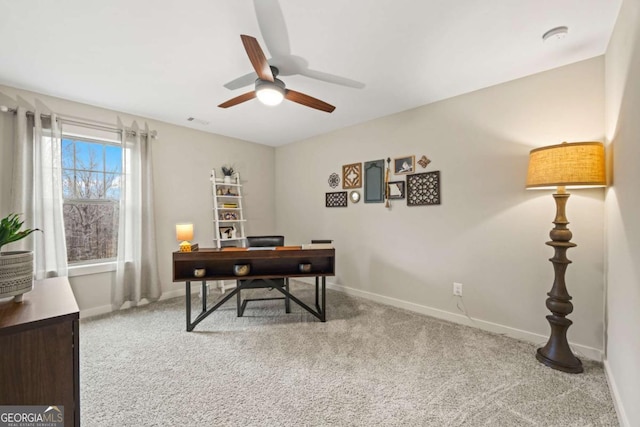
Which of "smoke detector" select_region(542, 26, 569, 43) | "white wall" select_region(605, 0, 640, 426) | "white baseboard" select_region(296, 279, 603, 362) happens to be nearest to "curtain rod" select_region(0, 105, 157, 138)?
"white baseboard" select_region(296, 279, 603, 362)

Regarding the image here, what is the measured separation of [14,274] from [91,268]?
2.38 m

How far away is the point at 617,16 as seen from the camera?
166 cm

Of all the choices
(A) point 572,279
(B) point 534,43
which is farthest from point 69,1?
(A) point 572,279

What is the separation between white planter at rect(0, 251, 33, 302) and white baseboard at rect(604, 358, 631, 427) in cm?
306

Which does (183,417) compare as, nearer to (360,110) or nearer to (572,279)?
(572,279)

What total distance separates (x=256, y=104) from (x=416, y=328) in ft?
9.98

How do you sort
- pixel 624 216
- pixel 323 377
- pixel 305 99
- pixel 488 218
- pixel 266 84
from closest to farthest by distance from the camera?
pixel 624 216 < pixel 323 377 < pixel 266 84 < pixel 305 99 < pixel 488 218

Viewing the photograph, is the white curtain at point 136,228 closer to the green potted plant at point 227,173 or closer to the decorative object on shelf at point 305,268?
the green potted plant at point 227,173

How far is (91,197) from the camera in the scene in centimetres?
315

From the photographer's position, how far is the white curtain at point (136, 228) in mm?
3225

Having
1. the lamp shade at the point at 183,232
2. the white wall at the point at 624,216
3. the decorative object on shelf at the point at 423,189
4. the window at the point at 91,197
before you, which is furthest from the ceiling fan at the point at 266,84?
the window at the point at 91,197

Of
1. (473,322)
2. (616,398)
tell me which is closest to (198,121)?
(473,322)

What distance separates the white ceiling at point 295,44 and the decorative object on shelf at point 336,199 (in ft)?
4.71

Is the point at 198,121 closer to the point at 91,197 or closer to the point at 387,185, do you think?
the point at 91,197
